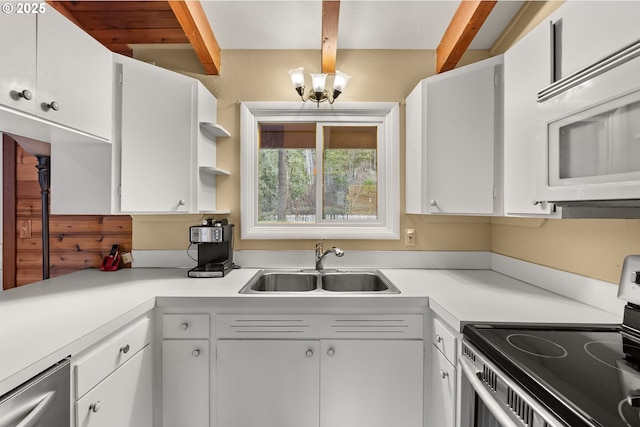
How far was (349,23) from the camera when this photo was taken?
1.88 metres

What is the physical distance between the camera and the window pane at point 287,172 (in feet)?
7.25

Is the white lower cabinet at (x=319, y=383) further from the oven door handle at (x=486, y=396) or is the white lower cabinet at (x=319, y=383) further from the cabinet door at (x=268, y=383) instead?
the oven door handle at (x=486, y=396)

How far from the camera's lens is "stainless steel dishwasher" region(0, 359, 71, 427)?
2.47 ft

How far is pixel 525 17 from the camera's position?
1.72 m

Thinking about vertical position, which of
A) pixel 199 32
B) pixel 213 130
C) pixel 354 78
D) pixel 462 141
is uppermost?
pixel 199 32

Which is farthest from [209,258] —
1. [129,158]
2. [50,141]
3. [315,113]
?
[315,113]

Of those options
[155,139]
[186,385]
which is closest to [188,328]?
[186,385]

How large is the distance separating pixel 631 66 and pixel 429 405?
154 cm

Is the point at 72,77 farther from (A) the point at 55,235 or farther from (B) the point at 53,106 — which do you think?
(A) the point at 55,235

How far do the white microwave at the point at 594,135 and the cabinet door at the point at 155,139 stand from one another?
1.75 metres

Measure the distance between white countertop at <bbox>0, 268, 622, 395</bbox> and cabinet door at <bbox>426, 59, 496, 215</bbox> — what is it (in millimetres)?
471

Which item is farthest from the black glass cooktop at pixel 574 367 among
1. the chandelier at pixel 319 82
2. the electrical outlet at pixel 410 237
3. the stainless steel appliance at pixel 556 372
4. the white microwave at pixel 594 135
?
the chandelier at pixel 319 82

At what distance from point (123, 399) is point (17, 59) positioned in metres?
1.39

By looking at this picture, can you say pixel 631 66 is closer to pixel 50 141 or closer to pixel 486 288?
pixel 486 288
